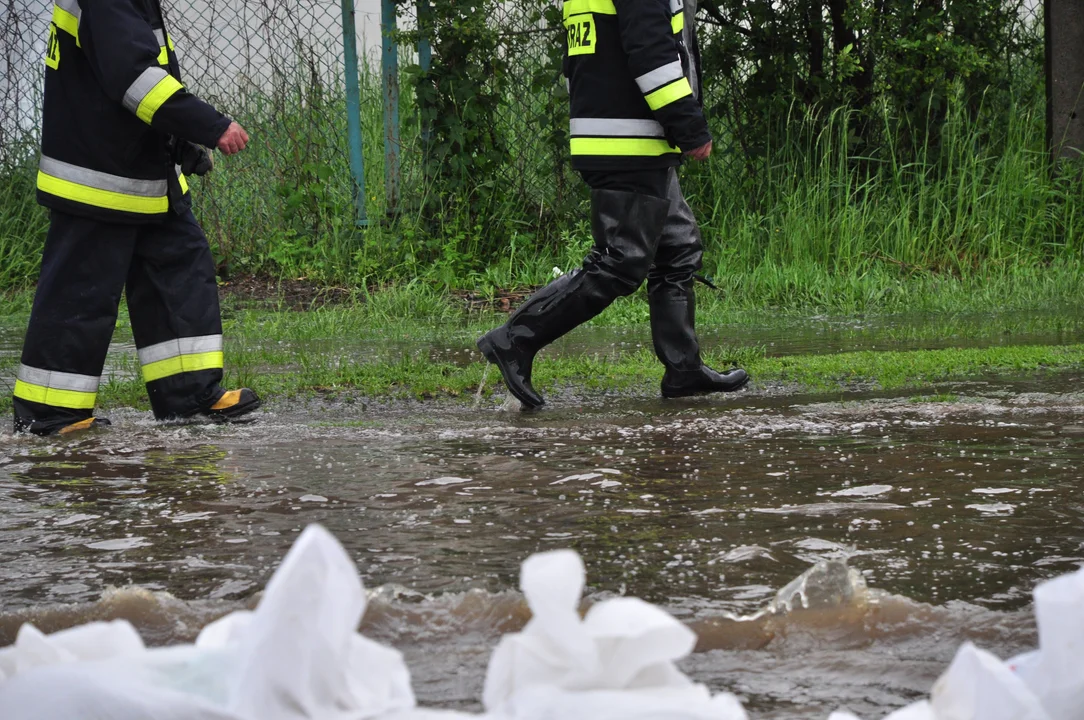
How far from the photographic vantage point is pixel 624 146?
4949mm

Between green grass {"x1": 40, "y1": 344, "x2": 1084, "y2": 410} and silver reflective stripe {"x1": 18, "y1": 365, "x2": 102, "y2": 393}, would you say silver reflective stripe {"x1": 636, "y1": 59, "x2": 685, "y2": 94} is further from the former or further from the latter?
silver reflective stripe {"x1": 18, "y1": 365, "x2": 102, "y2": 393}

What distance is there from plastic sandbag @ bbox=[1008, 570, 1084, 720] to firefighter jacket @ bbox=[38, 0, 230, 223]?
3.71m

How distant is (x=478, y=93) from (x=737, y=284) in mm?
2280

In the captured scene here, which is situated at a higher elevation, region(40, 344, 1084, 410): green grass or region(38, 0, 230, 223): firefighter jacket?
region(38, 0, 230, 223): firefighter jacket

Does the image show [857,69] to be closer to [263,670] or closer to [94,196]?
[94,196]

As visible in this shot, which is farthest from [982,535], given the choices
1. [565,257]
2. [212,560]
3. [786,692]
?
[565,257]

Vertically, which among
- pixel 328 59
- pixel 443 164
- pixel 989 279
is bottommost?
pixel 989 279

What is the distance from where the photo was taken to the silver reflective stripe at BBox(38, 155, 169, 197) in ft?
15.0

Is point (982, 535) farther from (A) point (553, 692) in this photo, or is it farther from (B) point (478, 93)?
(B) point (478, 93)

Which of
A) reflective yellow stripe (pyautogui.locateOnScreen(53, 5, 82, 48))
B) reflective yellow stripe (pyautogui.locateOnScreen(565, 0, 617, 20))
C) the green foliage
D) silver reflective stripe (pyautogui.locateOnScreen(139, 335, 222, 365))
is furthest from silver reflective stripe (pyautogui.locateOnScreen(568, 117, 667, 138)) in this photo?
the green foliage

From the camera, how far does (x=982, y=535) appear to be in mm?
2736

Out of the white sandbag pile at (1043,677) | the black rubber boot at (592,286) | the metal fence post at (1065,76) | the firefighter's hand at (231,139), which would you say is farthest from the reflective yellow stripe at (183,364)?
the metal fence post at (1065,76)

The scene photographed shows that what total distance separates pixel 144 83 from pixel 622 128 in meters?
1.75

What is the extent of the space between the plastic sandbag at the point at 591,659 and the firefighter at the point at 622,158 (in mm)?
3586
